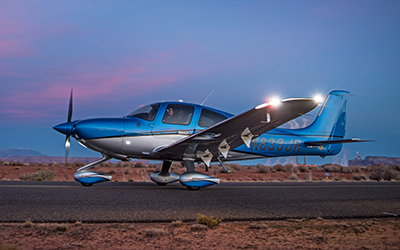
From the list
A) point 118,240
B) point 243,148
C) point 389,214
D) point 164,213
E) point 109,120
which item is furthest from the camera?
point 243,148

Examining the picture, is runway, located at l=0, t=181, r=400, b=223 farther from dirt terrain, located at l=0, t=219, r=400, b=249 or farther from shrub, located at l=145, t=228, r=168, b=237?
shrub, located at l=145, t=228, r=168, b=237

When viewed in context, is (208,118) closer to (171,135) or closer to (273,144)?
(171,135)

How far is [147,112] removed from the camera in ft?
Result: 28.5

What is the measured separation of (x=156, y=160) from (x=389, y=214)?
6067 millimetres

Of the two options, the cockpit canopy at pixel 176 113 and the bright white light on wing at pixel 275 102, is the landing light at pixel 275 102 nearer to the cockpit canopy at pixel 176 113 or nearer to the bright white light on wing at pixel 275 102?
the bright white light on wing at pixel 275 102

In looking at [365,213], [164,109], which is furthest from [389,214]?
[164,109]

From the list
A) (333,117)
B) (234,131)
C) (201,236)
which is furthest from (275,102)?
(333,117)

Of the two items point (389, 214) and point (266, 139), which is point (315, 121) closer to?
point (266, 139)

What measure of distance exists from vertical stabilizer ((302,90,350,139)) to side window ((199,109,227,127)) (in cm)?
506

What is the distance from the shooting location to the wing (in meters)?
6.43

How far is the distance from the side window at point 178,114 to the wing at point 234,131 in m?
0.94

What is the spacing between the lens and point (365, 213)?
203 inches

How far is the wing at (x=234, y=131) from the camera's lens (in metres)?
6.43

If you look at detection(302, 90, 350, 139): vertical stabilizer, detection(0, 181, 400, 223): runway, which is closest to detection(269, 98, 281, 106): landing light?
detection(0, 181, 400, 223): runway
